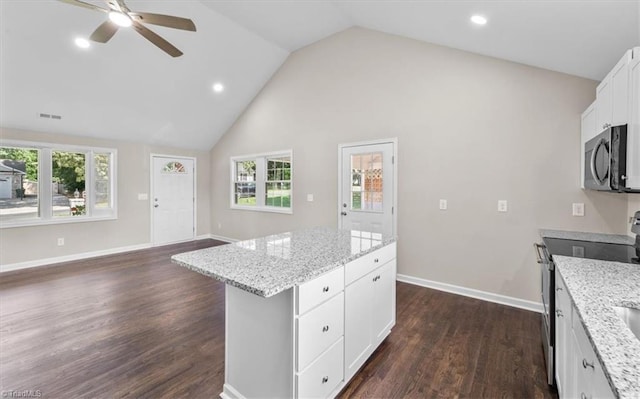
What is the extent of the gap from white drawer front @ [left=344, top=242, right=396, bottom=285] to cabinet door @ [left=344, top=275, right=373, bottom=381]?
5 cm

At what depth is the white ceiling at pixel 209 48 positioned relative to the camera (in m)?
2.25

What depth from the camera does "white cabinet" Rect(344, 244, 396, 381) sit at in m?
1.96

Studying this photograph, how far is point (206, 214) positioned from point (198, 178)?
920 millimetres

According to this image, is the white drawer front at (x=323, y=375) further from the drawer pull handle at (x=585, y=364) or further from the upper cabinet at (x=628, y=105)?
the upper cabinet at (x=628, y=105)

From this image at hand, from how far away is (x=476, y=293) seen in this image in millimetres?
3533

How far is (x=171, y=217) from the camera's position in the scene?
6.50 meters

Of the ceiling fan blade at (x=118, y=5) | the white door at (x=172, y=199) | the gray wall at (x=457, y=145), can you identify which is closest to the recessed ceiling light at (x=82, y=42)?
the ceiling fan blade at (x=118, y=5)

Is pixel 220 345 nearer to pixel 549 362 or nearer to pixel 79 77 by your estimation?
pixel 549 362

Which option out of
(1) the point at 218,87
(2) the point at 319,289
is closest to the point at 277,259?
(2) the point at 319,289

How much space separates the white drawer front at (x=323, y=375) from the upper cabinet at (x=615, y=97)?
2.27 m

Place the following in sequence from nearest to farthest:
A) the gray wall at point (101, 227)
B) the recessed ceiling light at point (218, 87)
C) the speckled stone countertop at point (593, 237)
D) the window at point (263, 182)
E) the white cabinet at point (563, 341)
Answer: the white cabinet at point (563, 341), the speckled stone countertop at point (593, 237), the gray wall at point (101, 227), the recessed ceiling light at point (218, 87), the window at point (263, 182)

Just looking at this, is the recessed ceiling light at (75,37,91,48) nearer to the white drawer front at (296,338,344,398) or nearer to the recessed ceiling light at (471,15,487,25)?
the recessed ceiling light at (471,15,487,25)

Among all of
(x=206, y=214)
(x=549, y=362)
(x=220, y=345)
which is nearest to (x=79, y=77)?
(x=206, y=214)

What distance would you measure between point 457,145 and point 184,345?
3677mm
